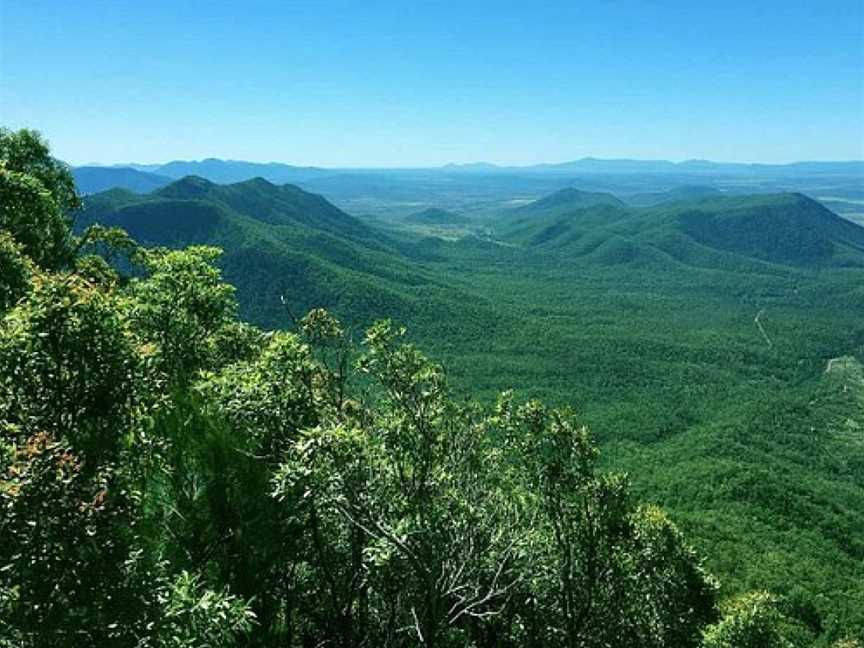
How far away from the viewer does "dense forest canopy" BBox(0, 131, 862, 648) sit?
35.1 ft

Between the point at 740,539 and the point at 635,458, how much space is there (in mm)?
31875

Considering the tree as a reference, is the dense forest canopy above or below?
below

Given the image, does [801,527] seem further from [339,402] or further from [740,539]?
[339,402]

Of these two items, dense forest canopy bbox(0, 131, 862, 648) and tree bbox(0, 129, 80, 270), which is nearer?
dense forest canopy bbox(0, 131, 862, 648)

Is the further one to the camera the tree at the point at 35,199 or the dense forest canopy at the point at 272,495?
the tree at the point at 35,199

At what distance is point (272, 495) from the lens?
13.5 meters

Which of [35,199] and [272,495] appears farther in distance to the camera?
[35,199]

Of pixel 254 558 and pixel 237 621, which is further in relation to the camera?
pixel 254 558

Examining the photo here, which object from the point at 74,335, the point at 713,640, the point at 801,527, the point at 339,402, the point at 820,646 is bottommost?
the point at 801,527

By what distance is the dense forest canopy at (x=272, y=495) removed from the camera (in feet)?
35.1

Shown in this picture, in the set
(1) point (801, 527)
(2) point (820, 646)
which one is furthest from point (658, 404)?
(2) point (820, 646)

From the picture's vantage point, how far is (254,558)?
17.3 meters

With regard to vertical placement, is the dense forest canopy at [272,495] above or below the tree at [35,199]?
below

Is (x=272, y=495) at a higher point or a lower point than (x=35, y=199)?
lower
